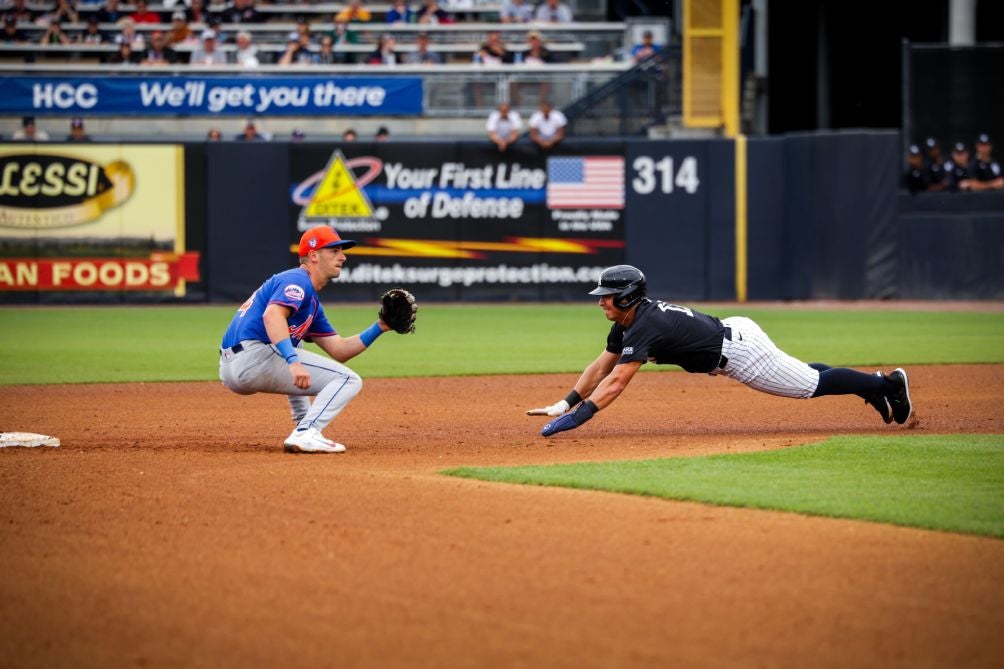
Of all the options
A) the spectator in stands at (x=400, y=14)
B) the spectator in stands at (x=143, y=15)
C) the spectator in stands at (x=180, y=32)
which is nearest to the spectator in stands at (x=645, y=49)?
the spectator in stands at (x=400, y=14)

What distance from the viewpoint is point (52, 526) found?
6234mm

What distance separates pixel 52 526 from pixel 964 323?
16543 mm

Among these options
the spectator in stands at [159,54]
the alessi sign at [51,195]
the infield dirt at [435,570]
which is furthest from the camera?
the spectator in stands at [159,54]

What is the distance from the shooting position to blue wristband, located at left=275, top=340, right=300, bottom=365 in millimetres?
7934

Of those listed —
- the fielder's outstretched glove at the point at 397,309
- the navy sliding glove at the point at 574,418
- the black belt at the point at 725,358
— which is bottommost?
the navy sliding glove at the point at 574,418

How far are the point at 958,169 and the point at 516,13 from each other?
35.7 ft

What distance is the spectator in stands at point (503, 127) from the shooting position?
24.0 m

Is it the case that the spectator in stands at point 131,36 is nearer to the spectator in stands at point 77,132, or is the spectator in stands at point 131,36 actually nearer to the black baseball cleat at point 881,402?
the spectator in stands at point 77,132

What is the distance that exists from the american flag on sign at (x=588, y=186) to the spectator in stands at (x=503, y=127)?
995mm

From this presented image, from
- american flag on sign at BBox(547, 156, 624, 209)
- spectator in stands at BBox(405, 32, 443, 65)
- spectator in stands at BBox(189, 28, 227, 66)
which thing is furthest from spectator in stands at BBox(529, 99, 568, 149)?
spectator in stands at BBox(189, 28, 227, 66)

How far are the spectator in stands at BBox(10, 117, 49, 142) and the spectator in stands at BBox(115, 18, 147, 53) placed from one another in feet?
9.36

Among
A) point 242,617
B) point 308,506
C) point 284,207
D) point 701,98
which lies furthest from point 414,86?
point 242,617

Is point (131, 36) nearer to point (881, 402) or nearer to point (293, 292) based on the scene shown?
point (293, 292)

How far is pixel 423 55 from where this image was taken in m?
27.2
